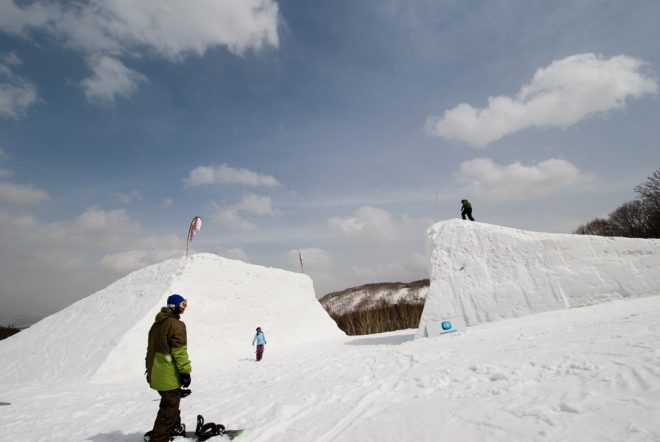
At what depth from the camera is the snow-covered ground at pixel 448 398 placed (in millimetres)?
3291

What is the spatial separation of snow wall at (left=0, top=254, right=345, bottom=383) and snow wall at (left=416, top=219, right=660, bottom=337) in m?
11.1

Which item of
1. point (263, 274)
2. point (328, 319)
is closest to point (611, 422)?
point (263, 274)

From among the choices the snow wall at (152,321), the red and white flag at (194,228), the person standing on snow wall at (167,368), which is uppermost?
the red and white flag at (194,228)

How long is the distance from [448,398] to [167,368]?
12.3ft

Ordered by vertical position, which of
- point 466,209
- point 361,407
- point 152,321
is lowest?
point 361,407

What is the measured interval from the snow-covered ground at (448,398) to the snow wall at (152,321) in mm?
4448

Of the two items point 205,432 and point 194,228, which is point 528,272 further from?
point 194,228

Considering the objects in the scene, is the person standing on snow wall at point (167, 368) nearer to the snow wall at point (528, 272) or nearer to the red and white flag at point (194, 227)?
the snow wall at point (528, 272)

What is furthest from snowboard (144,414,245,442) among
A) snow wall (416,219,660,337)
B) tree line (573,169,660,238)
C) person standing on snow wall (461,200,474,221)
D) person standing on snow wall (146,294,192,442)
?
tree line (573,169,660,238)

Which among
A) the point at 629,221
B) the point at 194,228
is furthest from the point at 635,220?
the point at 194,228

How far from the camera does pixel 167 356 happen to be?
4258 mm

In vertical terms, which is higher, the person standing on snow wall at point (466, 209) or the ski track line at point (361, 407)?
the person standing on snow wall at point (466, 209)

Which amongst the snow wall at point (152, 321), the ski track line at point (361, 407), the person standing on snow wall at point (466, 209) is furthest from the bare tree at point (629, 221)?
the ski track line at point (361, 407)

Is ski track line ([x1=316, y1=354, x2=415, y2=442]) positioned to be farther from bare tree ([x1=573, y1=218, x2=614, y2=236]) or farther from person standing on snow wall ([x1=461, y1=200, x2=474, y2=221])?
bare tree ([x1=573, y1=218, x2=614, y2=236])
